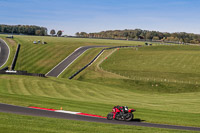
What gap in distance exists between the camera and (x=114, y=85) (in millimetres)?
72688

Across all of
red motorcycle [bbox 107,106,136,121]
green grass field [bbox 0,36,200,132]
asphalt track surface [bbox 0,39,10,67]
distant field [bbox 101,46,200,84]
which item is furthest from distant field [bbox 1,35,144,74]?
red motorcycle [bbox 107,106,136,121]

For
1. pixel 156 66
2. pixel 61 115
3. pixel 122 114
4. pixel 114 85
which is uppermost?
pixel 122 114

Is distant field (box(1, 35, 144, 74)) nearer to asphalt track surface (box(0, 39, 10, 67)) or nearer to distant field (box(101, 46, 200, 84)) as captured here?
asphalt track surface (box(0, 39, 10, 67))

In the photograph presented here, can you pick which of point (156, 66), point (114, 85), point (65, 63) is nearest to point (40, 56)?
point (65, 63)

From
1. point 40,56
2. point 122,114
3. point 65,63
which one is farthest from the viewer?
point 40,56

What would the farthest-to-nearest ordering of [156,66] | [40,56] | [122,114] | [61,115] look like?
[40,56] → [156,66] → [61,115] → [122,114]

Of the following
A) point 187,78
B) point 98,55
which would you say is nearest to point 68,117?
point 187,78

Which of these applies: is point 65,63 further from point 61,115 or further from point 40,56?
point 61,115

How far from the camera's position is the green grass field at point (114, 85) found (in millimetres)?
33438

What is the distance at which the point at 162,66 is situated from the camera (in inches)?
3656

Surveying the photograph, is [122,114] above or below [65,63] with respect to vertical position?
above

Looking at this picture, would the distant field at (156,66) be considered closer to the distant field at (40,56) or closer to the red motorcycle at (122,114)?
the distant field at (40,56)

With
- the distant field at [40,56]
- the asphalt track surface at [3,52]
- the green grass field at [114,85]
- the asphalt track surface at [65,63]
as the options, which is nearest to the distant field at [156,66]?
the green grass field at [114,85]

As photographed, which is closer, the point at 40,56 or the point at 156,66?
the point at 156,66
